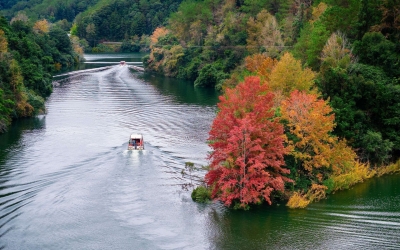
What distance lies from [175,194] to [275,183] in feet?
31.1

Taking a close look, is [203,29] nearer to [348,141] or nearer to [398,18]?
[398,18]

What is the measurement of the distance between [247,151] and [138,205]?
410 inches

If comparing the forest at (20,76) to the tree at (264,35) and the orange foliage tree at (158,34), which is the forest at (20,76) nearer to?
the tree at (264,35)

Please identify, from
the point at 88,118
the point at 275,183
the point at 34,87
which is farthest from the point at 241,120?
the point at 34,87

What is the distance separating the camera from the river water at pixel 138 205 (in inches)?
1426

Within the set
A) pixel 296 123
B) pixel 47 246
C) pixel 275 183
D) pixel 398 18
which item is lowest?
pixel 47 246

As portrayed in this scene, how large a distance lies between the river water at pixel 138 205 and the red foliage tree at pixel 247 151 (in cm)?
191

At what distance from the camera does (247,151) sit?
41.0 metres

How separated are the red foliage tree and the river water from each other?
1909 millimetres

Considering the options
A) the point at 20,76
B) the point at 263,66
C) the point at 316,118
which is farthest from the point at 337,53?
the point at 20,76

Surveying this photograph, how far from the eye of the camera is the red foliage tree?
40.1 metres

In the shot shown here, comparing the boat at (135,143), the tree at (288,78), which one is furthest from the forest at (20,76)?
the tree at (288,78)

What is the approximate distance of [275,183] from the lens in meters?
41.1

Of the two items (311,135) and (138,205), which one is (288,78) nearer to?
(311,135)
